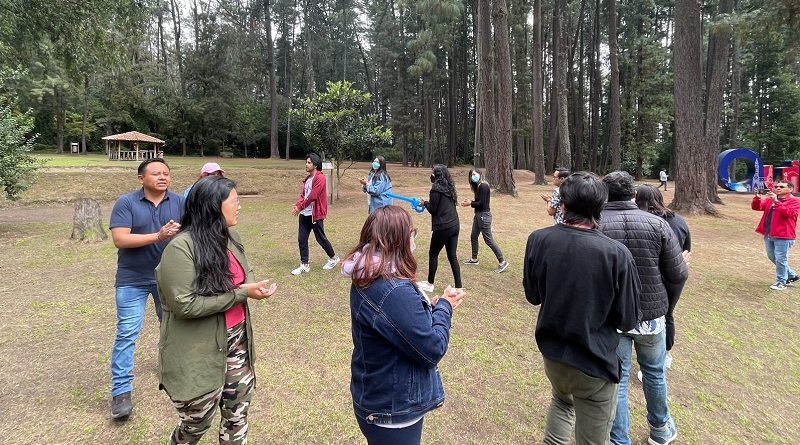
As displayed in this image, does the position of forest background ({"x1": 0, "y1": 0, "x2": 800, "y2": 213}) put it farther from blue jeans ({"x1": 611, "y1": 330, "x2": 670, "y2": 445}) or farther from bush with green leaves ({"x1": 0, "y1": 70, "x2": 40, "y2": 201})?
blue jeans ({"x1": 611, "y1": 330, "x2": 670, "y2": 445})

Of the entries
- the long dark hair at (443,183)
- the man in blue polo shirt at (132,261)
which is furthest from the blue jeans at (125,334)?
the long dark hair at (443,183)

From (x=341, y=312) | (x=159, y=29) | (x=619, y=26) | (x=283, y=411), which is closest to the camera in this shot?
(x=283, y=411)

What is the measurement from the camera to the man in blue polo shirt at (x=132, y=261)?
2893 millimetres

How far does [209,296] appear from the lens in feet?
6.45

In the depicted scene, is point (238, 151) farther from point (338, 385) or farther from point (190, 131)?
point (338, 385)

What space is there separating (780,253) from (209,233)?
742 cm

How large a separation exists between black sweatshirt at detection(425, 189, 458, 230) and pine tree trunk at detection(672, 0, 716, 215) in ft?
34.6

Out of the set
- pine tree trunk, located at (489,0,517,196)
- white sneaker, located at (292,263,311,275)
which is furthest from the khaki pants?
pine tree trunk, located at (489,0,517,196)

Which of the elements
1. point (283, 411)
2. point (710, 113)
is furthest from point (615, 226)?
point (710, 113)

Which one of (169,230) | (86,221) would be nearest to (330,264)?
(169,230)

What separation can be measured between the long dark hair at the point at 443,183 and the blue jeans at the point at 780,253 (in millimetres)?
4670

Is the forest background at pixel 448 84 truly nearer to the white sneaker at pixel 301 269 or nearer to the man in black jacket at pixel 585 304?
the white sneaker at pixel 301 269

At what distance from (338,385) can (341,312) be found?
1623 mm

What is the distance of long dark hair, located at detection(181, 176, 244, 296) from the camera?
1968 mm
